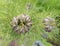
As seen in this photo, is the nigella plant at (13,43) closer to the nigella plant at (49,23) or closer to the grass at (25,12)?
the grass at (25,12)

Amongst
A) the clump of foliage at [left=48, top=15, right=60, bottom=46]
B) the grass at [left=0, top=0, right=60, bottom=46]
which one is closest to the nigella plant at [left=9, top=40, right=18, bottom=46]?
the grass at [left=0, top=0, right=60, bottom=46]

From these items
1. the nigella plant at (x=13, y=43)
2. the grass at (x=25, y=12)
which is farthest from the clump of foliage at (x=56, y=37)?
the nigella plant at (x=13, y=43)

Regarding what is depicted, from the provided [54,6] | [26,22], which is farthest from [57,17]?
[26,22]

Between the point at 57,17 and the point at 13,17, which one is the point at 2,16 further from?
the point at 57,17

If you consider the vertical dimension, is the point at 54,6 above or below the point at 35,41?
above

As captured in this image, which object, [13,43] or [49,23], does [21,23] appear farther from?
[13,43]

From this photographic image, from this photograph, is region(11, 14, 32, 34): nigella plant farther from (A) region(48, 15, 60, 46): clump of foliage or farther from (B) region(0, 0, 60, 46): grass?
(A) region(48, 15, 60, 46): clump of foliage
